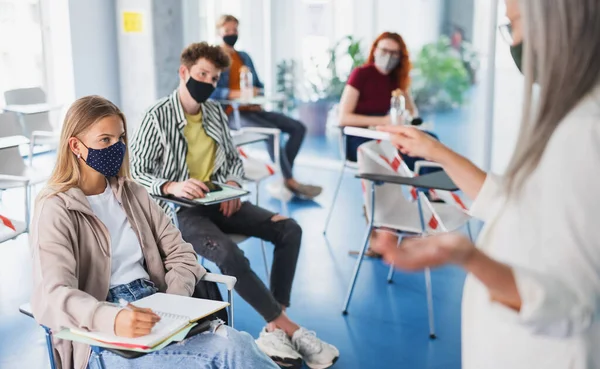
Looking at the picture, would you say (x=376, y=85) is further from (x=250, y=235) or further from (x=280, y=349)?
(x=280, y=349)

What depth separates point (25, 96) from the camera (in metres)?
5.17

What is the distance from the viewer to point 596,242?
0.95 metres

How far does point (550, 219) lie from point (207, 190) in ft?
6.81

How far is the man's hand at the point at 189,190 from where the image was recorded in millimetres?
2850

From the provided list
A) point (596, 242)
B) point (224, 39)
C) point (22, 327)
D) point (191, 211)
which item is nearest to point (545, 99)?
point (596, 242)

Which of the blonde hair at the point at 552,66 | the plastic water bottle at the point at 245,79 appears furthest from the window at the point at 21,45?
the blonde hair at the point at 552,66

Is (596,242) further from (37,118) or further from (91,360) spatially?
(37,118)

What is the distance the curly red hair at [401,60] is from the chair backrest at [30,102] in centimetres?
248

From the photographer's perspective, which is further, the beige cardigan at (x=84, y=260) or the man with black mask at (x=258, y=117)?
the man with black mask at (x=258, y=117)

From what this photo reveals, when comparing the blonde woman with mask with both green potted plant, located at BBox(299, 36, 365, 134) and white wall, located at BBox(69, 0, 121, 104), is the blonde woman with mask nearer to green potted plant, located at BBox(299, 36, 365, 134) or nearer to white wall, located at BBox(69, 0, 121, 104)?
white wall, located at BBox(69, 0, 121, 104)

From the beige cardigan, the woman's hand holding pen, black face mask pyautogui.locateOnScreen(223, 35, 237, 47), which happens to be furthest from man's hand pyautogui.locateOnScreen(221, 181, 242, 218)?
black face mask pyautogui.locateOnScreen(223, 35, 237, 47)

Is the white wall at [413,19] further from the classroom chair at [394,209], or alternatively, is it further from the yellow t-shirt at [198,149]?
the yellow t-shirt at [198,149]

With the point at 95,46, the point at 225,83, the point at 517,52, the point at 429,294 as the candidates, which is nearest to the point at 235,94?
the point at 225,83

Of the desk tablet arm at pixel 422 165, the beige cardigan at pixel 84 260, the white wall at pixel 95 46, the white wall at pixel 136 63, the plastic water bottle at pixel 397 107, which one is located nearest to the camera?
the beige cardigan at pixel 84 260
